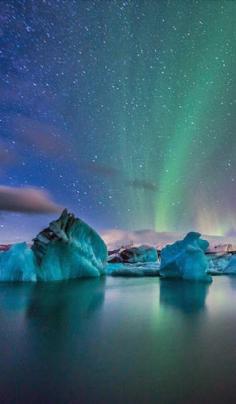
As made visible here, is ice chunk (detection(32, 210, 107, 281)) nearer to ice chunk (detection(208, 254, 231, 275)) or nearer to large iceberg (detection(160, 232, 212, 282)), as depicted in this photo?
large iceberg (detection(160, 232, 212, 282))

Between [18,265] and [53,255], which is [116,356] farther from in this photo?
[53,255]

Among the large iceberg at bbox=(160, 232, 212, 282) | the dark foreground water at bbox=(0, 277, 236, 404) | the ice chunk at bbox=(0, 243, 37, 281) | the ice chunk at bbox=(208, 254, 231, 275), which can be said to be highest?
the ice chunk at bbox=(208, 254, 231, 275)

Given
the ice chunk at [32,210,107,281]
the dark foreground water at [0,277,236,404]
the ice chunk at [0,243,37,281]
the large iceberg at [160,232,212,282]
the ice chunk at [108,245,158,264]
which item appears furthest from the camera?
the ice chunk at [108,245,158,264]

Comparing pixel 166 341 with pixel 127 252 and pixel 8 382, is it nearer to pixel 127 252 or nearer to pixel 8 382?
pixel 8 382

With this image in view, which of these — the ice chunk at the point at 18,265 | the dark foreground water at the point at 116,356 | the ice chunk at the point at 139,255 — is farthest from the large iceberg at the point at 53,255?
the ice chunk at the point at 139,255

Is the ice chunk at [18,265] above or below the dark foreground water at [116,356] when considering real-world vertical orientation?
above

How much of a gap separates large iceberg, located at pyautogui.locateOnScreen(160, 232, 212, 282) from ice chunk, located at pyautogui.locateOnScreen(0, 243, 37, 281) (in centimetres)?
671

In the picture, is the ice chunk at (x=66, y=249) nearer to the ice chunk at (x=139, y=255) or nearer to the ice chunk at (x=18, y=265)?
the ice chunk at (x=18, y=265)

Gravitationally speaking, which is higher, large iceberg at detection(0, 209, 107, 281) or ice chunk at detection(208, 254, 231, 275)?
ice chunk at detection(208, 254, 231, 275)

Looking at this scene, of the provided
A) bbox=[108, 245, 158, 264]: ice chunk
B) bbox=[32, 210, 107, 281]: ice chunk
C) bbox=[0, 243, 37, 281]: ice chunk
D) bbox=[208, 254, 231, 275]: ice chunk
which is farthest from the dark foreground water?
bbox=[108, 245, 158, 264]: ice chunk

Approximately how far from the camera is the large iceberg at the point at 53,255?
1148 centimetres

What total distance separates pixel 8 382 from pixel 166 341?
5.76 ft

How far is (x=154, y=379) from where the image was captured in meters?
2.28

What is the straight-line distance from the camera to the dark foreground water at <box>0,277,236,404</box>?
2.05m
